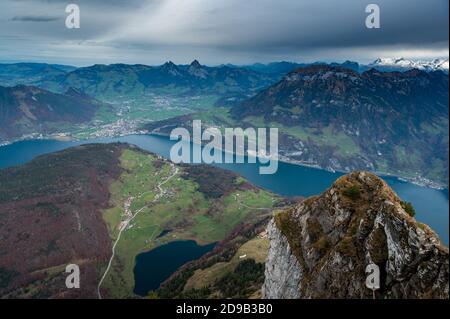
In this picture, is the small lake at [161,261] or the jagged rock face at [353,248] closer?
the jagged rock face at [353,248]

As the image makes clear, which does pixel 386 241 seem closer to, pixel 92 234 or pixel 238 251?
pixel 238 251

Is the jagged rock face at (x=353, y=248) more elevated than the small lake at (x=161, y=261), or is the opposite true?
the jagged rock face at (x=353, y=248)

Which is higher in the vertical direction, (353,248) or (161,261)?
(353,248)

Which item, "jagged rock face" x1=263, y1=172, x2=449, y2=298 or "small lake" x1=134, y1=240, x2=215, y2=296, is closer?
"jagged rock face" x1=263, y1=172, x2=449, y2=298

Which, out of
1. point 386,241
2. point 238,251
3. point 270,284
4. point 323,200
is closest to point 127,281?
point 238,251

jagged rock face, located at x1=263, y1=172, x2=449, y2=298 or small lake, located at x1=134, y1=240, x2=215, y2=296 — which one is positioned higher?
jagged rock face, located at x1=263, y1=172, x2=449, y2=298
